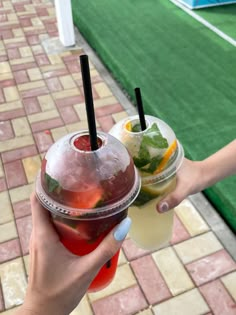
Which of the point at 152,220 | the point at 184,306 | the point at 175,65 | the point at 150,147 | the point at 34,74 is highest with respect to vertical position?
the point at 150,147

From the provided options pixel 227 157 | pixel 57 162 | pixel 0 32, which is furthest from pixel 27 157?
pixel 0 32

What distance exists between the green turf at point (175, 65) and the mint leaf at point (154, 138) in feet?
3.43

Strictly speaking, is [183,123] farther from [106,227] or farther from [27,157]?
[106,227]

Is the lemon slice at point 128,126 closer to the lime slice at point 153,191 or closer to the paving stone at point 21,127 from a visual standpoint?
the lime slice at point 153,191

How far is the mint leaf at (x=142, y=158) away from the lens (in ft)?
3.57

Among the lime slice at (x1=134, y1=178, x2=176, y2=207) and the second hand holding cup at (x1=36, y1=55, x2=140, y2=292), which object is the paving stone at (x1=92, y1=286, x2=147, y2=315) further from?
the second hand holding cup at (x1=36, y1=55, x2=140, y2=292)

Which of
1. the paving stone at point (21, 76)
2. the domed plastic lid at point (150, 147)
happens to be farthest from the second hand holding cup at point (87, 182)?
the paving stone at point (21, 76)

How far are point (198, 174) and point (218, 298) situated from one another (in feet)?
2.53

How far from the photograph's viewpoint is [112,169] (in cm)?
94

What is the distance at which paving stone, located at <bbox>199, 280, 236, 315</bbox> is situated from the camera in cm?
175

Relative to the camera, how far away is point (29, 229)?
2.12m

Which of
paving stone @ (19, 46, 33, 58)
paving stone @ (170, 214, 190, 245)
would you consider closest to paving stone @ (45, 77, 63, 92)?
paving stone @ (19, 46, 33, 58)

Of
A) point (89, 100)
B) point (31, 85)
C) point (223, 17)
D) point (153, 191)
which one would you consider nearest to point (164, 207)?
point (153, 191)

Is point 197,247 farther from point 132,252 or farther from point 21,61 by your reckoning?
point 21,61
